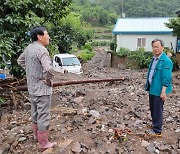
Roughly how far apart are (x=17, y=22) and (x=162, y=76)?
3803 millimetres

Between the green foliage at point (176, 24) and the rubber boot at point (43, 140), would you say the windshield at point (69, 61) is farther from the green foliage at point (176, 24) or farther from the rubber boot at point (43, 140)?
the rubber boot at point (43, 140)

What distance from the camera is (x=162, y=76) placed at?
4.48m

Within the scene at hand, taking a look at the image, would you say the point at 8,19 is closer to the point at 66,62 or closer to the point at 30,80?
the point at 30,80

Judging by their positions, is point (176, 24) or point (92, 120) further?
point (176, 24)

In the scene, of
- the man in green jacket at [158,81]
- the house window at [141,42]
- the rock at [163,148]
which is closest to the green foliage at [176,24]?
the house window at [141,42]

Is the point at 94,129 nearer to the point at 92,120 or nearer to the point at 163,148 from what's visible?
the point at 92,120

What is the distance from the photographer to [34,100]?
13.0 ft

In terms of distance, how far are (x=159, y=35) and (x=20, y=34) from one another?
2086cm

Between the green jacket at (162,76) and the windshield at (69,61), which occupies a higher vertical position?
the green jacket at (162,76)

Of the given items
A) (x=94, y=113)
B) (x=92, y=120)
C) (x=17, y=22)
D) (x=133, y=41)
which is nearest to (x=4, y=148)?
(x=92, y=120)

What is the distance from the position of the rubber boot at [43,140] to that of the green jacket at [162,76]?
2120 millimetres

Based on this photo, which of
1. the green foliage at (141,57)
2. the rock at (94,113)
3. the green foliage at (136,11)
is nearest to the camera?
the rock at (94,113)

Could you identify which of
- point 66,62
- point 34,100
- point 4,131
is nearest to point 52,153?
point 34,100

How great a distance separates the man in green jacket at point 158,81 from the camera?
443 centimetres
